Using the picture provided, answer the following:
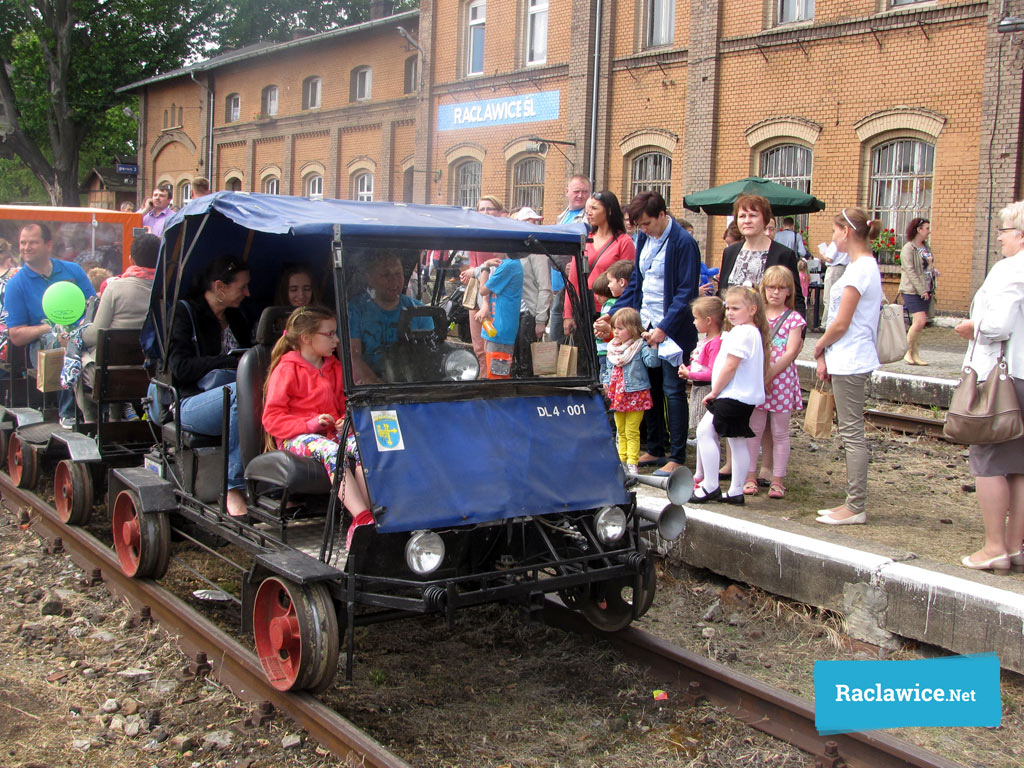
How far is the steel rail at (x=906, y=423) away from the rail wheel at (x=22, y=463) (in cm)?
795

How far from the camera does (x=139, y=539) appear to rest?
5.88 m

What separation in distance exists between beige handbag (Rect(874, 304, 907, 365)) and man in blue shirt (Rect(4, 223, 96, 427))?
6313mm

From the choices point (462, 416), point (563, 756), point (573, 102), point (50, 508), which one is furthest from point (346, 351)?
point (573, 102)

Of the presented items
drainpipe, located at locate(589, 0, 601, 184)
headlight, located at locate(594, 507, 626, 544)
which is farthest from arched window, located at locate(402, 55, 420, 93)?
headlight, located at locate(594, 507, 626, 544)

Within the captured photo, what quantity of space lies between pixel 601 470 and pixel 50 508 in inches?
192

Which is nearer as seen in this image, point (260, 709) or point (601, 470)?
point (260, 709)

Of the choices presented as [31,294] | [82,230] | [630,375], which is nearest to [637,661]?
[630,375]

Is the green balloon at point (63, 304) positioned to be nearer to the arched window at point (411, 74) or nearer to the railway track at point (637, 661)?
the railway track at point (637, 661)

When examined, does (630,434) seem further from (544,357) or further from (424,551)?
(424,551)

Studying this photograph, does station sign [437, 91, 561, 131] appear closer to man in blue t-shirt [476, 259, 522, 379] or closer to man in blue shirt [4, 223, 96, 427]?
man in blue shirt [4, 223, 96, 427]

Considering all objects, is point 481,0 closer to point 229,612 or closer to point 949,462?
point 949,462

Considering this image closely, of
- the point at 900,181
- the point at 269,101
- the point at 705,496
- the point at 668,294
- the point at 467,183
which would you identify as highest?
the point at 269,101

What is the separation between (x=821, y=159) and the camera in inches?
770

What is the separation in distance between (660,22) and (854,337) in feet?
59.7
